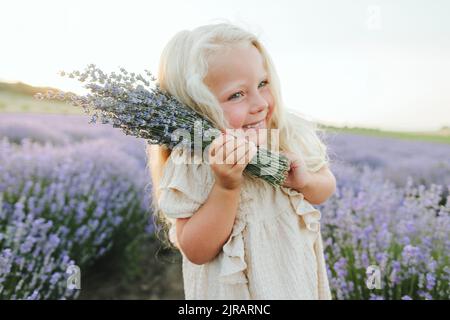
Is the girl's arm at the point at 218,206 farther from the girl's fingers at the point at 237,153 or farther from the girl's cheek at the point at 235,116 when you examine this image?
the girl's cheek at the point at 235,116

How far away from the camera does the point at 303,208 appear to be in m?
1.59

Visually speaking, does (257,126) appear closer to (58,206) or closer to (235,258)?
(235,258)

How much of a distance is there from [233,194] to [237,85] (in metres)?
0.30

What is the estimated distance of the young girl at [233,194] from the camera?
1.45 meters

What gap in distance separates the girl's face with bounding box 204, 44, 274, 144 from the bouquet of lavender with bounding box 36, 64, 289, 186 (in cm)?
8

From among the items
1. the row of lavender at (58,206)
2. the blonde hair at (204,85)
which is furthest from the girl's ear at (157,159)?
the row of lavender at (58,206)

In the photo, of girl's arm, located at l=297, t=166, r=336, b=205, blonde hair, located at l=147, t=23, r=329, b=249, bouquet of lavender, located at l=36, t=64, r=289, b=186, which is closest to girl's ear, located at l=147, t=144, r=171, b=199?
blonde hair, located at l=147, t=23, r=329, b=249

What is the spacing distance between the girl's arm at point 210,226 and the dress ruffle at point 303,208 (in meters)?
0.23

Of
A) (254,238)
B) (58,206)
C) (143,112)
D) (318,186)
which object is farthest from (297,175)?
(58,206)

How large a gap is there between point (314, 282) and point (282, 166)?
0.36m

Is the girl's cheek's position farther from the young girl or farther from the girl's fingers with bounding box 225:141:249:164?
the girl's fingers with bounding box 225:141:249:164
